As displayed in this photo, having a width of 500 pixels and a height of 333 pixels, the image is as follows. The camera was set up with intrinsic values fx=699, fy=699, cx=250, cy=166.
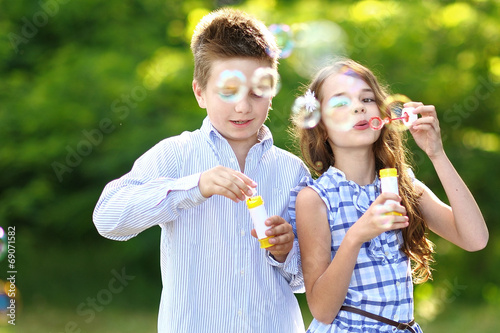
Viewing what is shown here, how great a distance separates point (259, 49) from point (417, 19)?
4451mm

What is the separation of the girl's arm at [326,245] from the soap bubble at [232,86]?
379 mm

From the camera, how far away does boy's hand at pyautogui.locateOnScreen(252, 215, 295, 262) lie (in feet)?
6.91

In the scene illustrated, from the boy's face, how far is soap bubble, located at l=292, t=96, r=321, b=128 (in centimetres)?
15

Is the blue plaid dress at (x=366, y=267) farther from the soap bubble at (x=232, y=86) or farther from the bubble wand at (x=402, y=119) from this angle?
the soap bubble at (x=232, y=86)

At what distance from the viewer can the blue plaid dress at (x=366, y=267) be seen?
2168 millimetres

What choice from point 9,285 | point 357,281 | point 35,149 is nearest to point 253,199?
point 357,281

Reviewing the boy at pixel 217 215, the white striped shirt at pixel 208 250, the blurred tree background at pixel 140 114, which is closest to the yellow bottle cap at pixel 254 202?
the boy at pixel 217 215

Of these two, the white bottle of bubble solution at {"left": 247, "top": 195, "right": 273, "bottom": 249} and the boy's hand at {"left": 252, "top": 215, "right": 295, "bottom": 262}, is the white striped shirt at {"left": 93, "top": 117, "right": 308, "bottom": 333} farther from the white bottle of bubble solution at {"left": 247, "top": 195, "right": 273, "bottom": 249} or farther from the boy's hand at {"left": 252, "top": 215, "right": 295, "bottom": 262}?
the white bottle of bubble solution at {"left": 247, "top": 195, "right": 273, "bottom": 249}

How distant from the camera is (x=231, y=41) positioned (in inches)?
92.0

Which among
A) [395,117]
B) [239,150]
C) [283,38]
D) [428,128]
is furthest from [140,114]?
[428,128]

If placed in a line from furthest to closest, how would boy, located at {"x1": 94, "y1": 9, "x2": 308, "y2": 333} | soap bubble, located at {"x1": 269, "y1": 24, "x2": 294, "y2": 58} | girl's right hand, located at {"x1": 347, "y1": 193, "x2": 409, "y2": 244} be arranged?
1. soap bubble, located at {"x1": 269, "y1": 24, "x2": 294, "y2": 58}
2. boy, located at {"x1": 94, "y1": 9, "x2": 308, "y2": 333}
3. girl's right hand, located at {"x1": 347, "y1": 193, "x2": 409, "y2": 244}

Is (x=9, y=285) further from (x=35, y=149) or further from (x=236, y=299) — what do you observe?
(x=236, y=299)

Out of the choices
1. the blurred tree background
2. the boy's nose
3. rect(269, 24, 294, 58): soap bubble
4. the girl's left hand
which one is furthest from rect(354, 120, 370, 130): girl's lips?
the blurred tree background

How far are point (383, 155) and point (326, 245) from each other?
0.41 m
